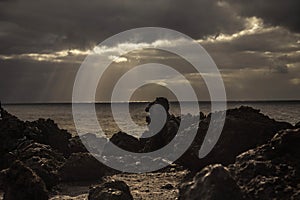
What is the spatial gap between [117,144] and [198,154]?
9.47 meters

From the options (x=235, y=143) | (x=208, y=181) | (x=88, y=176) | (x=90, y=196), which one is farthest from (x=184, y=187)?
(x=88, y=176)

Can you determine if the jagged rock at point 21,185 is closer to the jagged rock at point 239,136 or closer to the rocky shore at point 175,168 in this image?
the rocky shore at point 175,168

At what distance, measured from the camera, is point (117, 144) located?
23.0 meters

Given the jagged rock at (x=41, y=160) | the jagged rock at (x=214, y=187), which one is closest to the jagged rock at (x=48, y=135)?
the jagged rock at (x=41, y=160)

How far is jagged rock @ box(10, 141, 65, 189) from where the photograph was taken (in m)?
14.2

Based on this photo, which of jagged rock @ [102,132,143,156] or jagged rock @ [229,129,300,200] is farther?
jagged rock @ [102,132,143,156]

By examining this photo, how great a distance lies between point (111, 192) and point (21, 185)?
2.78 metres

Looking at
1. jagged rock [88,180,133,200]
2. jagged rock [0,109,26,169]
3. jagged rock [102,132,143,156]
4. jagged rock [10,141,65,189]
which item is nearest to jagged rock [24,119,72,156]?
jagged rock [0,109,26,169]

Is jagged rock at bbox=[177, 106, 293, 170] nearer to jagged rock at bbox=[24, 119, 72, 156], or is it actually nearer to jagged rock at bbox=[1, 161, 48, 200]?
jagged rock at bbox=[1, 161, 48, 200]

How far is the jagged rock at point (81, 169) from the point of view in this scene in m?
15.1

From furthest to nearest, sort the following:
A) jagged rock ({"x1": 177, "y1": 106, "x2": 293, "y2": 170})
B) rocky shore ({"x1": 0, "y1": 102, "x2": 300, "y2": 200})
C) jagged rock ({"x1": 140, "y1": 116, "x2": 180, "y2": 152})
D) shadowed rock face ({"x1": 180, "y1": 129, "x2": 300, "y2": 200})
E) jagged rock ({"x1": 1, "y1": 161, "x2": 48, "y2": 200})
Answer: jagged rock ({"x1": 140, "y1": 116, "x2": 180, "y2": 152}) < jagged rock ({"x1": 177, "y1": 106, "x2": 293, "y2": 170}) < jagged rock ({"x1": 1, "y1": 161, "x2": 48, "y2": 200}) < rocky shore ({"x1": 0, "y1": 102, "x2": 300, "y2": 200}) < shadowed rock face ({"x1": 180, "y1": 129, "x2": 300, "y2": 200})

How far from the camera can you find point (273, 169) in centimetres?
955

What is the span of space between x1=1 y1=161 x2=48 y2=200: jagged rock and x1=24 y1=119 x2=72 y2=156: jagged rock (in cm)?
920

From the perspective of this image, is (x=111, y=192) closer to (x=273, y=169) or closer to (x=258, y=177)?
(x=258, y=177)
